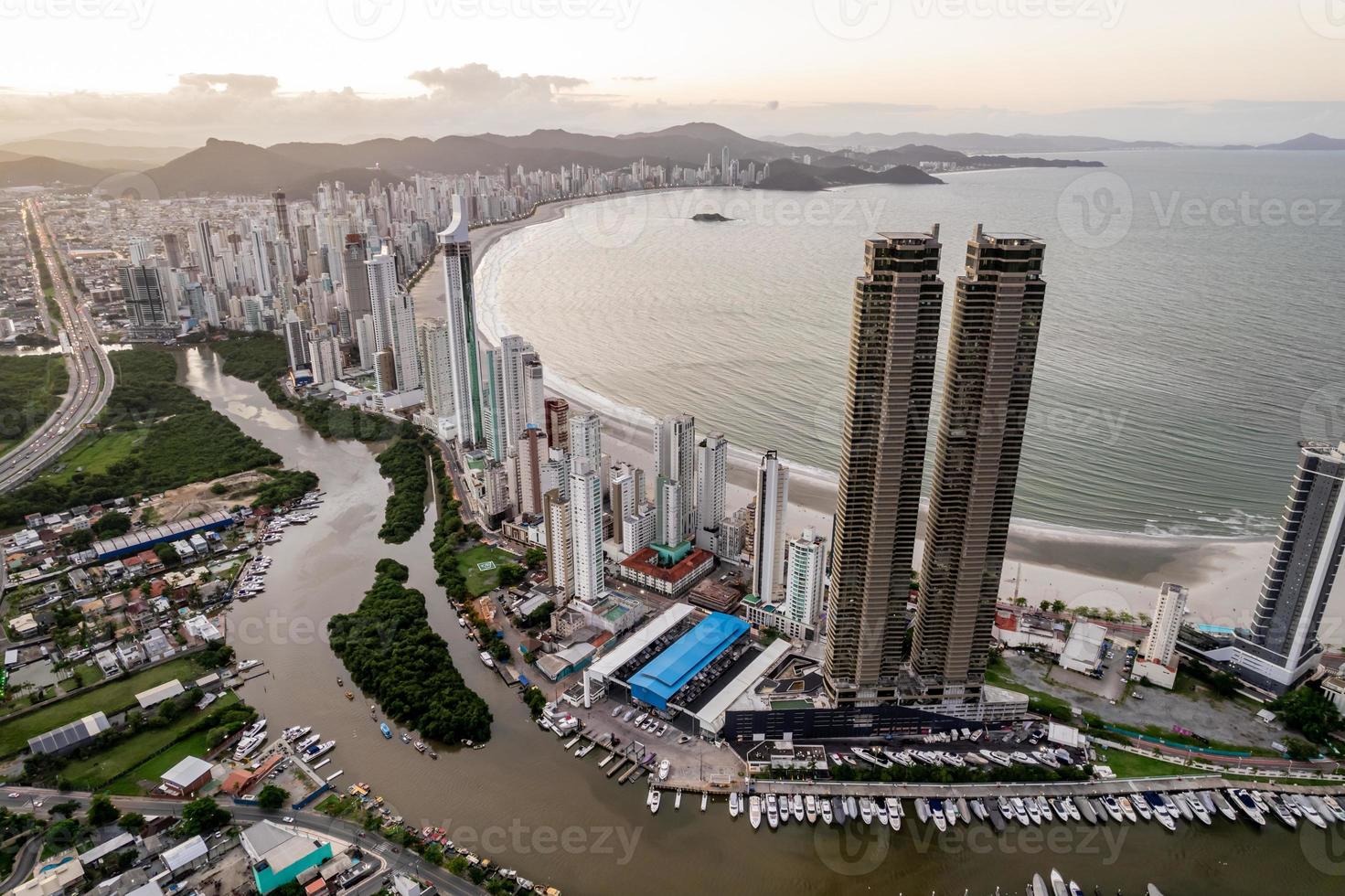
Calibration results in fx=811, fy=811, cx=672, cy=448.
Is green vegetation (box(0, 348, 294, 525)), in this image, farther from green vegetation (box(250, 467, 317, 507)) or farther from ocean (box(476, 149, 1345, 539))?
ocean (box(476, 149, 1345, 539))

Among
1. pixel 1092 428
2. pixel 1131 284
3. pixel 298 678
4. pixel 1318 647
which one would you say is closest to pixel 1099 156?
pixel 1131 284

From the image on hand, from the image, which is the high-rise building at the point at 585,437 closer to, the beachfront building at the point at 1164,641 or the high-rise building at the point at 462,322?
the high-rise building at the point at 462,322

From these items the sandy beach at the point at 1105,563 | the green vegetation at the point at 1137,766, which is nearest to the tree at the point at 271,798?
the sandy beach at the point at 1105,563

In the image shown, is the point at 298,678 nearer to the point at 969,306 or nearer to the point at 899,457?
the point at 899,457

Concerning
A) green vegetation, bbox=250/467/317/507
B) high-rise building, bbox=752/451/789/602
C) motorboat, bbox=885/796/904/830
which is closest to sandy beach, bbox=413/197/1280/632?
high-rise building, bbox=752/451/789/602

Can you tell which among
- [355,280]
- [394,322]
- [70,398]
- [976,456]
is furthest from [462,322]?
[70,398]

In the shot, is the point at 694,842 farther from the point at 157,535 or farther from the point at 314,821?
the point at 157,535
